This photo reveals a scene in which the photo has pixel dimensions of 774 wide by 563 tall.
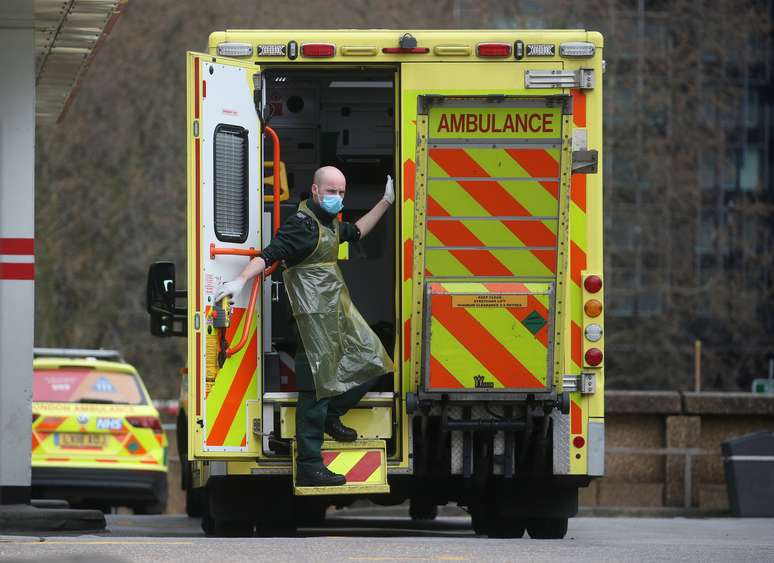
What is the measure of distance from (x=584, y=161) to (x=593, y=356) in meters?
1.11

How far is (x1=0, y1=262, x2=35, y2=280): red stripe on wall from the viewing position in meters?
12.6

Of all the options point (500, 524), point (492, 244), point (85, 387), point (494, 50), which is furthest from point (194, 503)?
point (494, 50)

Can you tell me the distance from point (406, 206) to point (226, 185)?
40.9 inches

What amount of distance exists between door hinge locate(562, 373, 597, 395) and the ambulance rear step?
111cm

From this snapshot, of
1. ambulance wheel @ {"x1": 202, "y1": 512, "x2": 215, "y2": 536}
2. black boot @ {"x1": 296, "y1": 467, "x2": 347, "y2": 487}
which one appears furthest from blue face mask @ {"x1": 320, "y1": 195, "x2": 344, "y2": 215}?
ambulance wheel @ {"x1": 202, "y1": 512, "x2": 215, "y2": 536}

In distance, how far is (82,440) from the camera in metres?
16.2

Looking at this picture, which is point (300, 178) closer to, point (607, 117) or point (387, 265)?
point (387, 265)

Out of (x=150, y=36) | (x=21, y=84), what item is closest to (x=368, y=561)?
(x=21, y=84)

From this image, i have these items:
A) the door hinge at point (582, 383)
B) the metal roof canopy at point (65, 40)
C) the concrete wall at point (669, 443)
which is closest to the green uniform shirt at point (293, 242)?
the door hinge at point (582, 383)

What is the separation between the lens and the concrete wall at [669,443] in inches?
746

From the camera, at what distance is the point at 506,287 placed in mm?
10891

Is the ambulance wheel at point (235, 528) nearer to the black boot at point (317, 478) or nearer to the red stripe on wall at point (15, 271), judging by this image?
the black boot at point (317, 478)

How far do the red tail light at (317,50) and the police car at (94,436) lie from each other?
6.00 metres

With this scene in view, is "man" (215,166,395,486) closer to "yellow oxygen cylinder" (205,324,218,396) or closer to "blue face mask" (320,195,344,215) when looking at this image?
"blue face mask" (320,195,344,215)
